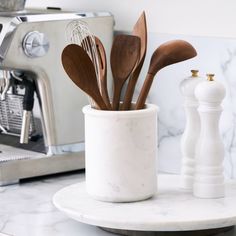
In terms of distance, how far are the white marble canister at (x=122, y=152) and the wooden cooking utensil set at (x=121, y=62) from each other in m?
0.04

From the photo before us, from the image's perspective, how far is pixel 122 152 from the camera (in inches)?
45.5

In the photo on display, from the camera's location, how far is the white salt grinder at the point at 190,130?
4.03 ft

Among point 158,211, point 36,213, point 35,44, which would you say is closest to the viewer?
point 158,211

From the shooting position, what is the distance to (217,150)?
3.87 ft

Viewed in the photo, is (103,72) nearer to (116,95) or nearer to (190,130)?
(116,95)

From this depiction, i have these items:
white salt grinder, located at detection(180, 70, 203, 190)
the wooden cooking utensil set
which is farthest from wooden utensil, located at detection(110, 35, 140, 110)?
white salt grinder, located at detection(180, 70, 203, 190)

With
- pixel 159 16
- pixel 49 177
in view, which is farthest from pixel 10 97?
pixel 159 16

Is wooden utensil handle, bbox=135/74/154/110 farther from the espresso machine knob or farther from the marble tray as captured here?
the espresso machine knob

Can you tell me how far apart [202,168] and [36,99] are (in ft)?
1.50

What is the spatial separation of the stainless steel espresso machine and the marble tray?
247 millimetres

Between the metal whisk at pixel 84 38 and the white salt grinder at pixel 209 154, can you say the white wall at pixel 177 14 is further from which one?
the white salt grinder at pixel 209 154

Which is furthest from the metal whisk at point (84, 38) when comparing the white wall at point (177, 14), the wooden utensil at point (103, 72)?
the white wall at point (177, 14)

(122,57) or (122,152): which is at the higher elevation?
(122,57)

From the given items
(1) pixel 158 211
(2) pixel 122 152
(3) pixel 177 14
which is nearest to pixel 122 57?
(2) pixel 122 152
